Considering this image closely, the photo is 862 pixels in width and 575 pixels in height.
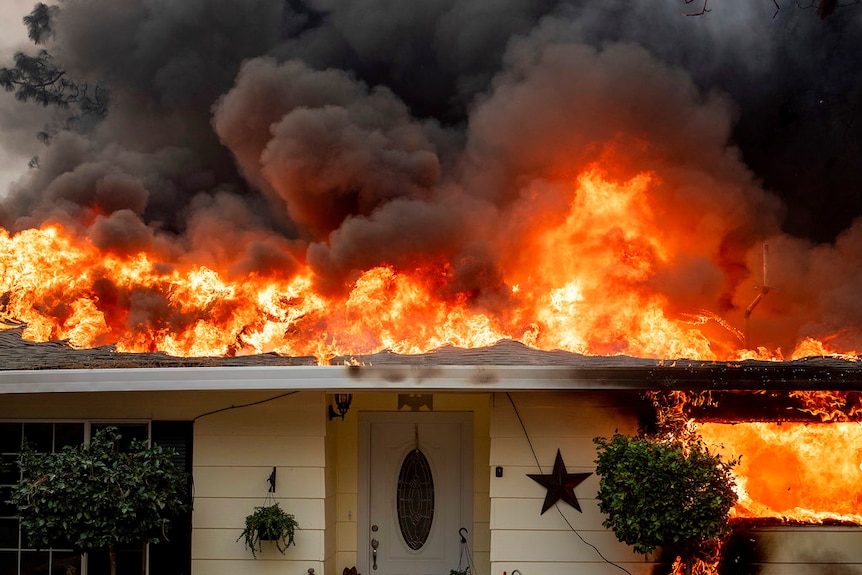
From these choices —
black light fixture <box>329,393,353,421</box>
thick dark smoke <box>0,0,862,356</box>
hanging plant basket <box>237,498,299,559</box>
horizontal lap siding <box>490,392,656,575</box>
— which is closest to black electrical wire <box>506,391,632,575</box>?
horizontal lap siding <box>490,392,656,575</box>

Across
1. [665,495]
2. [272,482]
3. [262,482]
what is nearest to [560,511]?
[665,495]

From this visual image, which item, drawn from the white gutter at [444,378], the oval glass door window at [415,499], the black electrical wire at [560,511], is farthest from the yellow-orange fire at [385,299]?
the white gutter at [444,378]

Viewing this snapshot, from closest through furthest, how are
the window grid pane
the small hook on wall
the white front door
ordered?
the small hook on wall, the window grid pane, the white front door

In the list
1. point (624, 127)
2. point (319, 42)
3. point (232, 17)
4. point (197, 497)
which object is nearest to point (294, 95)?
point (319, 42)

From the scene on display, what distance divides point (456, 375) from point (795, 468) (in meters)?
4.04

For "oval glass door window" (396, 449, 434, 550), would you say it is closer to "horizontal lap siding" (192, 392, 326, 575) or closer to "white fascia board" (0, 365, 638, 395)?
"horizontal lap siding" (192, 392, 326, 575)

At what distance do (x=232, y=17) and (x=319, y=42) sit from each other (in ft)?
7.75

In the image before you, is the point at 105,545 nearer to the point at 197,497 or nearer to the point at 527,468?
the point at 197,497

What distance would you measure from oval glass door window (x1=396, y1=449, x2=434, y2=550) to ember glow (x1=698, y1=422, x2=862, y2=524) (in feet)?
9.88

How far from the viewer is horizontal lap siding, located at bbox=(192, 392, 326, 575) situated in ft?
27.6

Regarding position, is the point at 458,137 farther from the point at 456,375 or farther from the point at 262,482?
the point at 456,375

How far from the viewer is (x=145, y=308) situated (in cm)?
Result: 1628

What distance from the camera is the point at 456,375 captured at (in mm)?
7574

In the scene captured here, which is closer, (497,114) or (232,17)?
(497,114)
